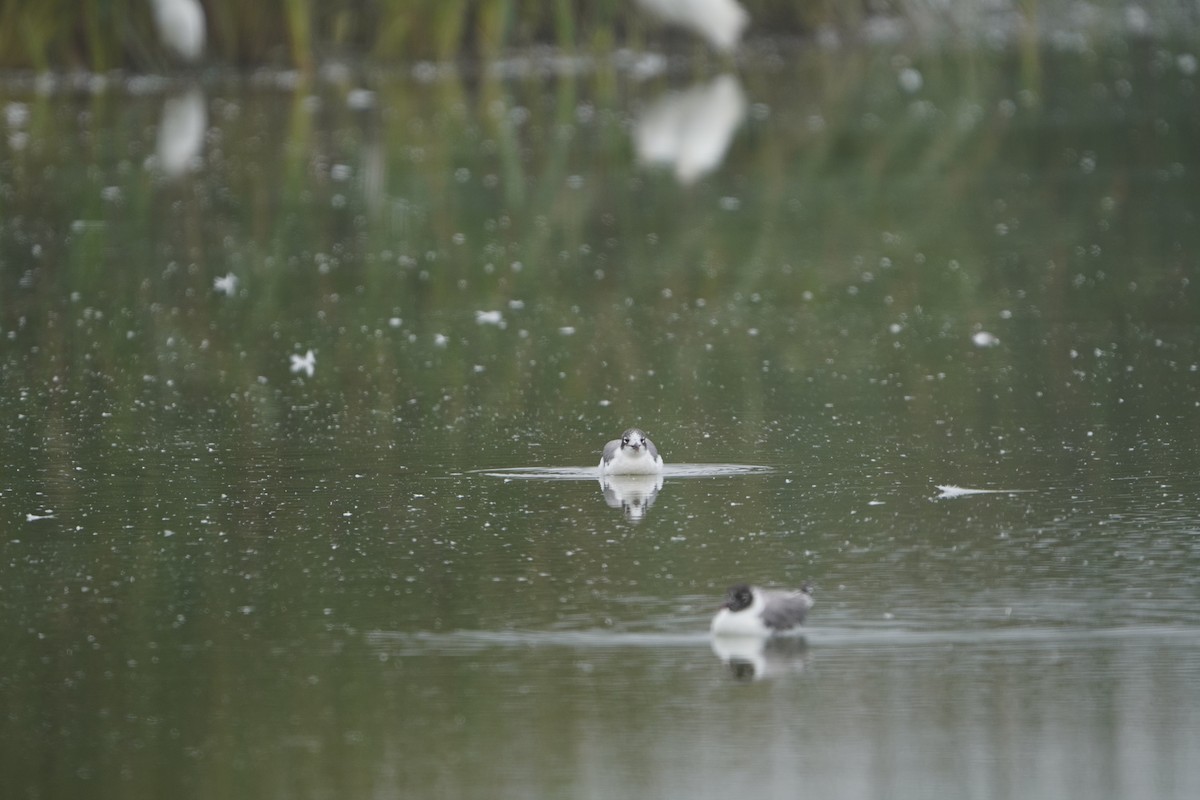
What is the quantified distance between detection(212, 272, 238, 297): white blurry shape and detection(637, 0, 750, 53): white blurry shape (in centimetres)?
1232

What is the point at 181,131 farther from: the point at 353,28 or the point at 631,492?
the point at 631,492

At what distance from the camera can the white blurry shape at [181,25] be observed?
20109 millimetres

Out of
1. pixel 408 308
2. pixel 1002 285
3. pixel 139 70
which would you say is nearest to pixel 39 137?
pixel 139 70

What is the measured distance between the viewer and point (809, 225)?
12414mm

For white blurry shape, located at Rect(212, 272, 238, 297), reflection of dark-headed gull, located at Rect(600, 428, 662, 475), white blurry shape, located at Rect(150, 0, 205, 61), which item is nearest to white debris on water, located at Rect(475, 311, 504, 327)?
white blurry shape, located at Rect(212, 272, 238, 297)

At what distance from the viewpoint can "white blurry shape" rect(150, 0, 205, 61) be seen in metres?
20.1

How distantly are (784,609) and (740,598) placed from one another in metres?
A: 0.11

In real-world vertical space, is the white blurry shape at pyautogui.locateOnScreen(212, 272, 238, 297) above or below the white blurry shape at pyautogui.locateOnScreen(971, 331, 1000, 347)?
above

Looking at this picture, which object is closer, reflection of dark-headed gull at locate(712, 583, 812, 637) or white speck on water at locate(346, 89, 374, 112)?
reflection of dark-headed gull at locate(712, 583, 812, 637)

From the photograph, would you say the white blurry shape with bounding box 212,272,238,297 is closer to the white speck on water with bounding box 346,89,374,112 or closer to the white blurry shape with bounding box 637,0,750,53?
the white speck on water with bounding box 346,89,374,112

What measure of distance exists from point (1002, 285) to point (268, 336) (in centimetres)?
316

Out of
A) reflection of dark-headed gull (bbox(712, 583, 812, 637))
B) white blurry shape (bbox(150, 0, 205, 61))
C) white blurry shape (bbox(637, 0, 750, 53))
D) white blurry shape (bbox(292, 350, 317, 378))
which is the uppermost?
white blurry shape (bbox(637, 0, 750, 53))

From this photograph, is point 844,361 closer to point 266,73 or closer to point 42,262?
point 42,262

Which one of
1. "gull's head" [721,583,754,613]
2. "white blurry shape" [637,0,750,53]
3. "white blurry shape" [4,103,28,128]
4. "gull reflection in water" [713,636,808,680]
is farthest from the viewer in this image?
"white blurry shape" [637,0,750,53]
